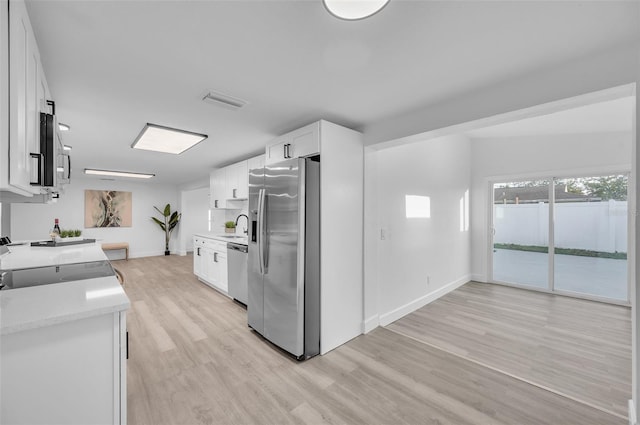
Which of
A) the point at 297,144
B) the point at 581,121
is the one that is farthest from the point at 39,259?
the point at 581,121

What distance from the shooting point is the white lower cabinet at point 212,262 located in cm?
443

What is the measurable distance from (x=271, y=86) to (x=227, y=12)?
79 centimetres

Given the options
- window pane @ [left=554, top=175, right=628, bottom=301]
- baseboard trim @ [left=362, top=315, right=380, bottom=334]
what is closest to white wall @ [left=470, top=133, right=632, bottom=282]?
window pane @ [left=554, top=175, right=628, bottom=301]

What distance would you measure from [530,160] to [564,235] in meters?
1.41

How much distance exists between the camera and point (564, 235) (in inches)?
180

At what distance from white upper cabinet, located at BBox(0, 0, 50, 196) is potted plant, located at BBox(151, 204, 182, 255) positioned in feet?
26.2

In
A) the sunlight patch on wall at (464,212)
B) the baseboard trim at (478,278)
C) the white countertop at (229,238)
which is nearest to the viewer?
the white countertop at (229,238)

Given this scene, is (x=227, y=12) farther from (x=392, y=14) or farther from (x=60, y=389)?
(x=60, y=389)

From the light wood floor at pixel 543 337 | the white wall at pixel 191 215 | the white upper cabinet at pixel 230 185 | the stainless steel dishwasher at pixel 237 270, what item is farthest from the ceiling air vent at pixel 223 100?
the white wall at pixel 191 215

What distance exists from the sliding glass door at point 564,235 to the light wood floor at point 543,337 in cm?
38

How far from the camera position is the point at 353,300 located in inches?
117

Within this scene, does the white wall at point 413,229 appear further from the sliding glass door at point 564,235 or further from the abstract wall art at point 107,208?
the abstract wall art at point 107,208

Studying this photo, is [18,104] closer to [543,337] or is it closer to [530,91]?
[530,91]

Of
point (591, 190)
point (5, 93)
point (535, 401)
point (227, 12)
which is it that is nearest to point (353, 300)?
point (535, 401)
